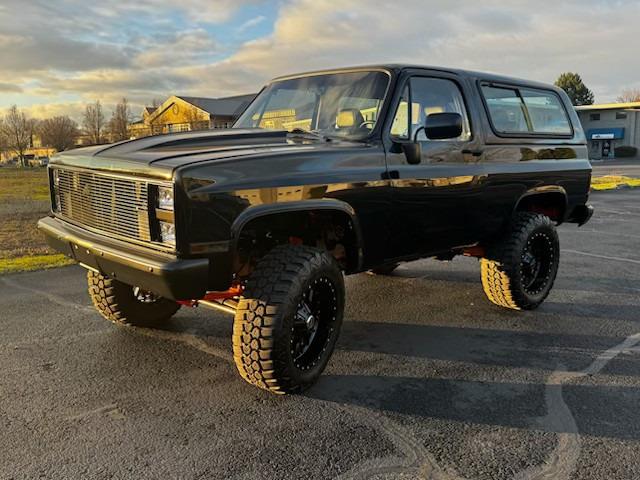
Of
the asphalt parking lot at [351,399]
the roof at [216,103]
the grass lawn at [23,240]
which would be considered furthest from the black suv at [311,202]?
the roof at [216,103]

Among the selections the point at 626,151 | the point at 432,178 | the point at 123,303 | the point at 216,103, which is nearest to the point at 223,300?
the point at 123,303

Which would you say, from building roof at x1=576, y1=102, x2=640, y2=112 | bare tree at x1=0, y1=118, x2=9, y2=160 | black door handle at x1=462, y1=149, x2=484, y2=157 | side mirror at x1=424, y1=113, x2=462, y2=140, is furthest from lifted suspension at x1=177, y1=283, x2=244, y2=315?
bare tree at x1=0, y1=118, x2=9, y2=160

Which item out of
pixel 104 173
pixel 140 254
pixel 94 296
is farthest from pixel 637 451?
pixel 94 296

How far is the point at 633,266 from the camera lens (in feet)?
24.2

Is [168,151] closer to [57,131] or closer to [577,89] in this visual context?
[57,131]

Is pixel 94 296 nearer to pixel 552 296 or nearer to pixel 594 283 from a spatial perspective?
pixel 552 296

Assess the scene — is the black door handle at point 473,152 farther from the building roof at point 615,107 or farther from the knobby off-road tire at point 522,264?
the building roof at point 615,107

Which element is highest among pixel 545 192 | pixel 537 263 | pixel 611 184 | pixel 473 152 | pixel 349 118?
pixel 349 118

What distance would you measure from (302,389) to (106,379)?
1320 mm

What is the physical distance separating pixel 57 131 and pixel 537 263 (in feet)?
212

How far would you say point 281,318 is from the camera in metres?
3.31

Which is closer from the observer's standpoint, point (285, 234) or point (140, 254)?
point (140, 254)

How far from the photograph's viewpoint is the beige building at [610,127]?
176 feet

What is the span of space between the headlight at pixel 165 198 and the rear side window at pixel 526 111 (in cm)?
318
